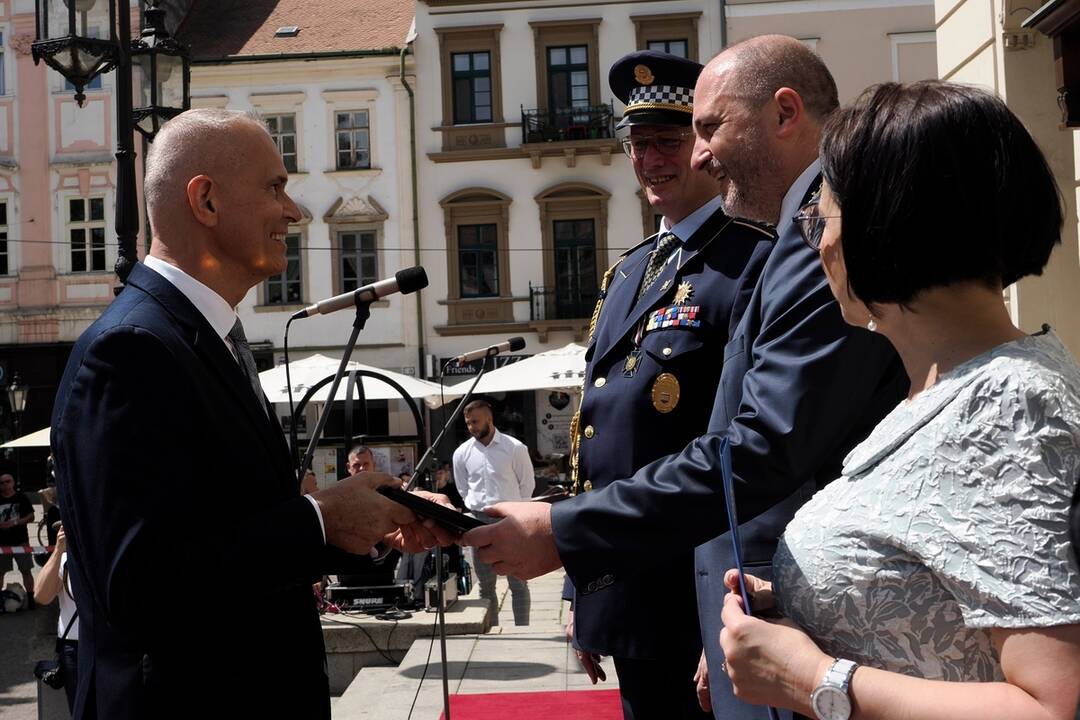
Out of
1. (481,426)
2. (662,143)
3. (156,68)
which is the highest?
(156,68)

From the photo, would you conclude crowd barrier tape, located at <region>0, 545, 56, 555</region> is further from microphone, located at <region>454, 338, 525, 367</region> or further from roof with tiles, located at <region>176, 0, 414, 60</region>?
roof with tiles, located at <region>176, 0, 414, 60</region>

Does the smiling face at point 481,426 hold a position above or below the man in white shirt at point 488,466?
above

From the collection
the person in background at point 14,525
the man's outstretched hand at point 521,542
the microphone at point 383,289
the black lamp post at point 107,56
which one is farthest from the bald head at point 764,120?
the person in background at point 14,525

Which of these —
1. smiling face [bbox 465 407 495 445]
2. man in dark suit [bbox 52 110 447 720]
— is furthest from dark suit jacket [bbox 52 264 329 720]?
smiling face [bbox 465 407 495 445]

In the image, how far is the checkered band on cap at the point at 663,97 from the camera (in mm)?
3666

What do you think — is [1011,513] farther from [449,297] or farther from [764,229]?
[449,297]

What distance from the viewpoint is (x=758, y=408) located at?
2.39 m

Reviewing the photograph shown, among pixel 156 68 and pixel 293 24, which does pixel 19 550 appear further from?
pixel 293 24

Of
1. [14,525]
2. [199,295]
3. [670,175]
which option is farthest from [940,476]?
[14,525]

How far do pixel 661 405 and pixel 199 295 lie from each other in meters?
1.15

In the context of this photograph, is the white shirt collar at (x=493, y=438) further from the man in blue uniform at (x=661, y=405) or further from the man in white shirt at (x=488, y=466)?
the man in blue uniform at (x=661, y=405)

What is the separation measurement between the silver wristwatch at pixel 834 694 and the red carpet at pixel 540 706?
502 centimetres

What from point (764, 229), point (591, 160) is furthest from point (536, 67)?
point (764, 229)

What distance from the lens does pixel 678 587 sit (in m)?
3.08
